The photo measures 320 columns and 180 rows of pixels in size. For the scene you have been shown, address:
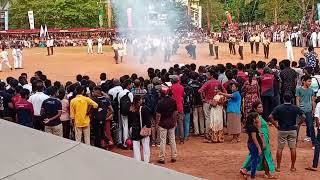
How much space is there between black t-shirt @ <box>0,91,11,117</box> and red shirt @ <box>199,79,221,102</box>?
4.18m

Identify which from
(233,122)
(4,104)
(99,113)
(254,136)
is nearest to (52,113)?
(99,113)

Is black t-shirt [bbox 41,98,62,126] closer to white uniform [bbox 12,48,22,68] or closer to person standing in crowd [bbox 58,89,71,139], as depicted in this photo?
person standing in crowd [bbox 58,89,71,139]

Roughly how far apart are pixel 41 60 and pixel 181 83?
21.5 meters

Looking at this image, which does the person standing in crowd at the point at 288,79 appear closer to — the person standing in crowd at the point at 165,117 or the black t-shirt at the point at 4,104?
the person standing in crowd at the point at 165,117

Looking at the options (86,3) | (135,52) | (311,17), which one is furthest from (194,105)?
(86,3)

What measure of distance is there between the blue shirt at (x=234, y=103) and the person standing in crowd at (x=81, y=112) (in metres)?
3.19

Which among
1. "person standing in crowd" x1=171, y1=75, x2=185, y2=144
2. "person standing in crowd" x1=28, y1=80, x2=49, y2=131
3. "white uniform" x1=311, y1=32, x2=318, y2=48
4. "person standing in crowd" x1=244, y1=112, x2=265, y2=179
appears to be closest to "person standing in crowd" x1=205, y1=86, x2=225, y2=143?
"person standing in crowd" x1=171, y1=75, x2=185, y2=144

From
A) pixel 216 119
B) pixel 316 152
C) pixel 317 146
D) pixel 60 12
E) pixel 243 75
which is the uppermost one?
pixel 60 12

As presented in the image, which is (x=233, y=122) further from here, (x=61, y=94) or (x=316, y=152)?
(x=61, y=94)

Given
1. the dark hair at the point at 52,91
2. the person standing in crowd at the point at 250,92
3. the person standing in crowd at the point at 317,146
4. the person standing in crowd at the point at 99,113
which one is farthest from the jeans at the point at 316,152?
the dark hair at the point at 52,91

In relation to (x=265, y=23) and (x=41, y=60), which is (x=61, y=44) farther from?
(x=265, y=23)

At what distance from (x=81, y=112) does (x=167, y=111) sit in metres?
1.62

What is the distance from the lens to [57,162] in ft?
10.9

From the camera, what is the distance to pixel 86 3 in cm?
5444
